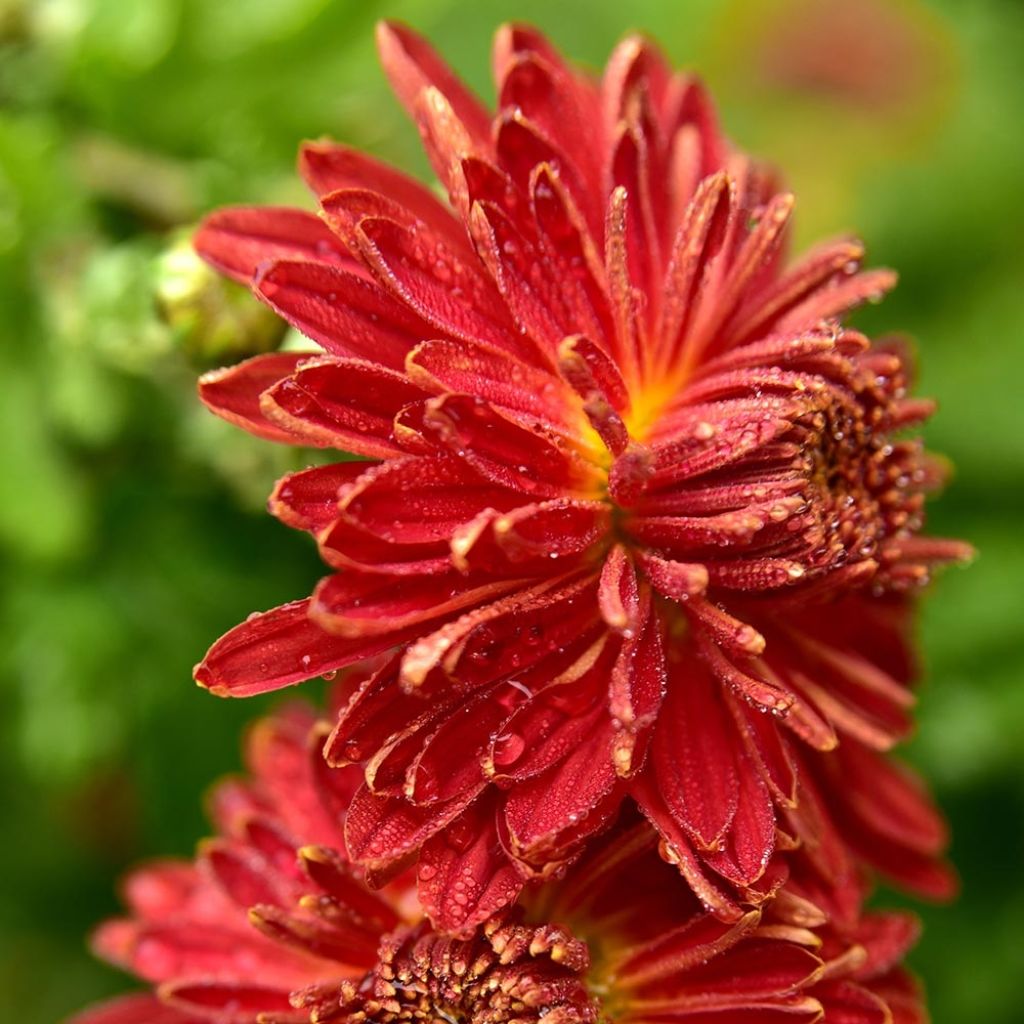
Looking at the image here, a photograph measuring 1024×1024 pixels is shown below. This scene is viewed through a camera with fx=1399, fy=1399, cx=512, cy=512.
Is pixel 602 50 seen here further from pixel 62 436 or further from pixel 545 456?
pixel 545 456

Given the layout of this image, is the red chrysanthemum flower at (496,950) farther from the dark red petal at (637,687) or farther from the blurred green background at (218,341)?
the blurred green background at (218,341)

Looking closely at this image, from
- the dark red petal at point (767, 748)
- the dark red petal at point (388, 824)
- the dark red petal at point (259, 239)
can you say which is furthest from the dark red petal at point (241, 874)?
the dark red petal at point (259, 239)

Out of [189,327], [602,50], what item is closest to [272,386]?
[189,327]

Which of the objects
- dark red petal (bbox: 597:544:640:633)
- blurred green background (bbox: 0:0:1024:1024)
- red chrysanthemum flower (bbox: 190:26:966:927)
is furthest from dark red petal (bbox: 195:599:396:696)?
blurred green background (bbox: 0:0:1024:1024)

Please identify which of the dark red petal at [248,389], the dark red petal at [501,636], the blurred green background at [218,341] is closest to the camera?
the dark red petal at [501,636]

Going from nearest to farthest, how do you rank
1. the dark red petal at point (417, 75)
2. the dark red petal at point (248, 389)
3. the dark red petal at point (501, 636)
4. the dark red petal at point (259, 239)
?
1. the dark red petal at point (501, 636)
2. the dark red petal at point (248, 389)
3. the dark red petal at point (259, 239)
4. the dark red petal at point (417, 75)

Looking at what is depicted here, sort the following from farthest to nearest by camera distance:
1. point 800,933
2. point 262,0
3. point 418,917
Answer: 1. point 262,0
2. point 418,917
3. point 800,933
